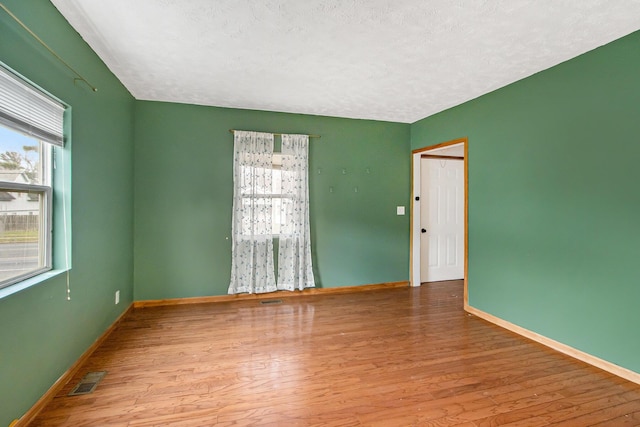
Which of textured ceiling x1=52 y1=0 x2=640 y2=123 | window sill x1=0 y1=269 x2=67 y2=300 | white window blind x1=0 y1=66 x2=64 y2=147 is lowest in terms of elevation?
window sill x1=0 y1=269 x2=67 y2=300

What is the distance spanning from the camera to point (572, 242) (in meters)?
2.63

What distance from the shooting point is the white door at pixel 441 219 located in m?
4.98

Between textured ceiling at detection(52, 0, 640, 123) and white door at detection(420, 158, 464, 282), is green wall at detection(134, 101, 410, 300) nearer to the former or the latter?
textured ceiling at detection(52, 0, 640, 123)

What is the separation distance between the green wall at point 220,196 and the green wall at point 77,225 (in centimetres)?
25

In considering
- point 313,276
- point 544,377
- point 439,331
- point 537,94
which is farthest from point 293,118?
point 544,377

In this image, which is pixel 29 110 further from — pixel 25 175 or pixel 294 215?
pixel 294 215

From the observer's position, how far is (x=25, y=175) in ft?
6.04

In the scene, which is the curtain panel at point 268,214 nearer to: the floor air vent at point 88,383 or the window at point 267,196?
the window at point 267,196

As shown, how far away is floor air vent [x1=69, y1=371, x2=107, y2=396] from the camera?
203cm

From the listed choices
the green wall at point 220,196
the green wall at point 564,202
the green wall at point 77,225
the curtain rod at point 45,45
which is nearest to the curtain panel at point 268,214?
the green wall at point 220,196

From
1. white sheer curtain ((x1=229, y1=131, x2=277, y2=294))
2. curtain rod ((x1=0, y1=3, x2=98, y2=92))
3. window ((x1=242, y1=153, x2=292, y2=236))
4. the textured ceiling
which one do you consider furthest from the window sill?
window ((x1=242, y1=153, x2=292, y2=236))

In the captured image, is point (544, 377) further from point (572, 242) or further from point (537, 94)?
point (537, 94)

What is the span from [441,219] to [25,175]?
Result: 16.6 feet

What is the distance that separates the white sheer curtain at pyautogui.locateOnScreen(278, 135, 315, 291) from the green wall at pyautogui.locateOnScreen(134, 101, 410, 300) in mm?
149
